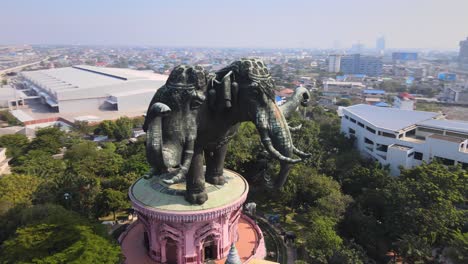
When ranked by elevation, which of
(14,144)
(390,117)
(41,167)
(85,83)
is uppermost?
(85,83)

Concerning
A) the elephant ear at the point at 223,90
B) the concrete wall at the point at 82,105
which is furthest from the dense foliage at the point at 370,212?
the concrete wall at the point at 82,105

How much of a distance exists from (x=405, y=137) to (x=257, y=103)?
1329 inches

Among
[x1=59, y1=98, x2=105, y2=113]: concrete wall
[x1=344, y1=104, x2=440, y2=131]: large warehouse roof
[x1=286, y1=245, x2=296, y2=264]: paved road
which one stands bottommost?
[x1=286, y1=245, x2=296, y2=264]: paved road

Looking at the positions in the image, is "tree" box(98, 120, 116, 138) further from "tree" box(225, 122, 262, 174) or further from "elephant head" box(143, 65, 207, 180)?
"elephant head" box(143, 65, 207, 180)

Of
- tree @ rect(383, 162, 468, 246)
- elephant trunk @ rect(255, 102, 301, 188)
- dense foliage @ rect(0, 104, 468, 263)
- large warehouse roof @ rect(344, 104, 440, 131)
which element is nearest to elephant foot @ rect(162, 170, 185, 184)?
elephant trunk @ rect(255, 102, 301, 188)

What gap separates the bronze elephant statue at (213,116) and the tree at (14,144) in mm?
38820

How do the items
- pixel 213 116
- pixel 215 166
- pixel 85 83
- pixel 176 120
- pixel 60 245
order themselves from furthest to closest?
pixel 85 83 → pixel 215 166 → pixel 213 116 → pixel 60 245 → pixel 176 120

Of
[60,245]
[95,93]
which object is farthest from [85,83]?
[60,245]

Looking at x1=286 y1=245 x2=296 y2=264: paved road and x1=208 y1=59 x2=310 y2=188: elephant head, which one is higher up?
x1=208 y1=59 x2=310 y2=188: elephant head

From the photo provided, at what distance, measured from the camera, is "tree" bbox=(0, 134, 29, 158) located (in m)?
47.7

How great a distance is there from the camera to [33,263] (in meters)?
17.4

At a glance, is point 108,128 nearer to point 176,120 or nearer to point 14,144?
point 14,144

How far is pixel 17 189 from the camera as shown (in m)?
28.0

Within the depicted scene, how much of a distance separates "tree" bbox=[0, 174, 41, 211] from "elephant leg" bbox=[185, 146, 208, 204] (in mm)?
14881
